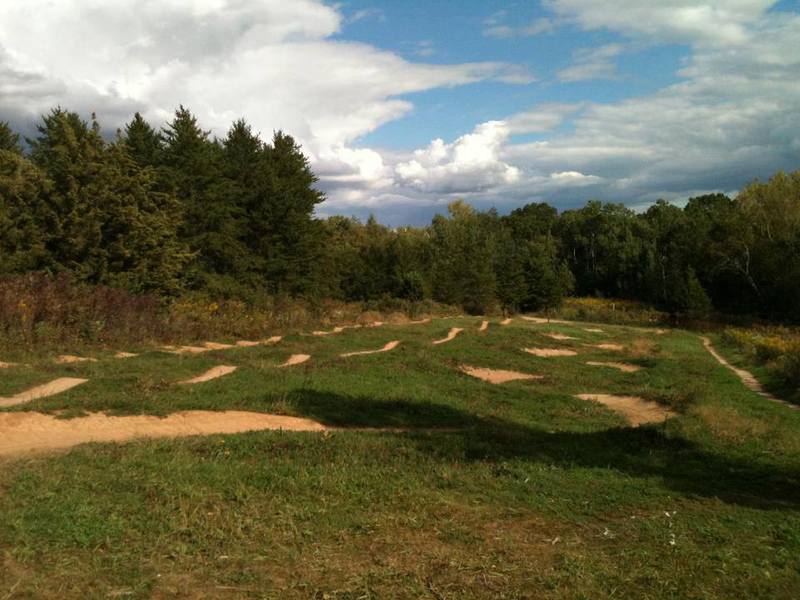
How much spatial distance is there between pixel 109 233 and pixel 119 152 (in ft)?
15.1

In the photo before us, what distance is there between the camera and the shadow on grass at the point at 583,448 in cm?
795

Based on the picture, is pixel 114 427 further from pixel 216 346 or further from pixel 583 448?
pixel 216 346

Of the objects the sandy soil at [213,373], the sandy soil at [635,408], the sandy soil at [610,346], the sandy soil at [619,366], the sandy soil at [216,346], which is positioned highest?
the sandy soil at [213,373]

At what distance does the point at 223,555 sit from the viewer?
462 centimetres

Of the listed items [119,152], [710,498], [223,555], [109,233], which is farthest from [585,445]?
[119,152]

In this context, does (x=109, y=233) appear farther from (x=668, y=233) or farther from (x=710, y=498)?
(x=668, y=233)

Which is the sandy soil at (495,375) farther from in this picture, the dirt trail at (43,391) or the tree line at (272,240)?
the tree line at (272,240)

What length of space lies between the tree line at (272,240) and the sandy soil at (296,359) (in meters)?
9.81

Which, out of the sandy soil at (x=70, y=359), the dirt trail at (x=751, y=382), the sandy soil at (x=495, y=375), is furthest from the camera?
the sandy soil at (x=495, y=375)

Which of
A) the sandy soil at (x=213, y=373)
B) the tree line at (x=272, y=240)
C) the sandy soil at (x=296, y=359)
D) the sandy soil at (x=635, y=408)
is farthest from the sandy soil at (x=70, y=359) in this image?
the sandy soil at (x=635, y=408)

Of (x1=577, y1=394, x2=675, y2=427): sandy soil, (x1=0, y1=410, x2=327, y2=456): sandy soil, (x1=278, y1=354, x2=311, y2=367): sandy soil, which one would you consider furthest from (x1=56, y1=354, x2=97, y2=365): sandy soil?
(x1=577, y1=394, x2=675, y2=427): sandy soil

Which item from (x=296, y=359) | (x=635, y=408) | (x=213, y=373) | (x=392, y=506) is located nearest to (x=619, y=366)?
(x=635, y=408)

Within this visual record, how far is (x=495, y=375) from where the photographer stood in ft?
65.3

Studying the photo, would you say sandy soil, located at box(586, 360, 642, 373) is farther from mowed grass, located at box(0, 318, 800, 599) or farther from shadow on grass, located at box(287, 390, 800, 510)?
shadow on grass, located at box(287, 390, 800, 510)
